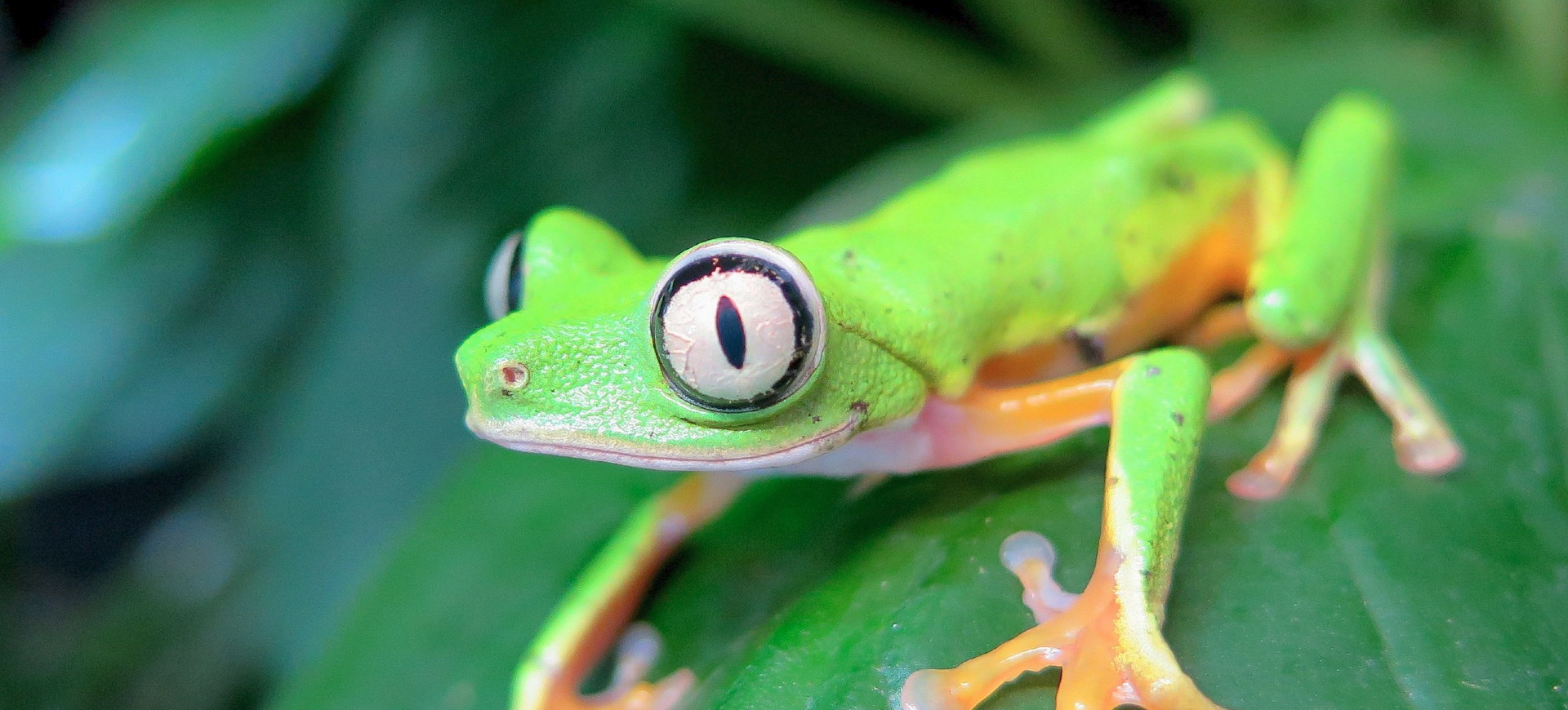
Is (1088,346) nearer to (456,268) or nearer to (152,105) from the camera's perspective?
(456,268)

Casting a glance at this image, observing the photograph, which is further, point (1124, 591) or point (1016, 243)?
point (1016, 243)

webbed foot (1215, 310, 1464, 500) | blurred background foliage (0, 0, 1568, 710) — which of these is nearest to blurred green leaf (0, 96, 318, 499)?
blurred background foliage (0, 0, 1568, 710)

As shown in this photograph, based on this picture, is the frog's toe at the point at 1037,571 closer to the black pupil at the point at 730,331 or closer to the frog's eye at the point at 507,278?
the black pupil at the point at 730,331

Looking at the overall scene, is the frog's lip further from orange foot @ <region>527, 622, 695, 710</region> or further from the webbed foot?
the webbed foot

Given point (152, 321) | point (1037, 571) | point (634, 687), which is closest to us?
point (1037, 571)

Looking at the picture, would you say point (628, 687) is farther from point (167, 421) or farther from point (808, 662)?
point (167, 421)

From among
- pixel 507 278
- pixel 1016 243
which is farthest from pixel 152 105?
pixel 1016 243
